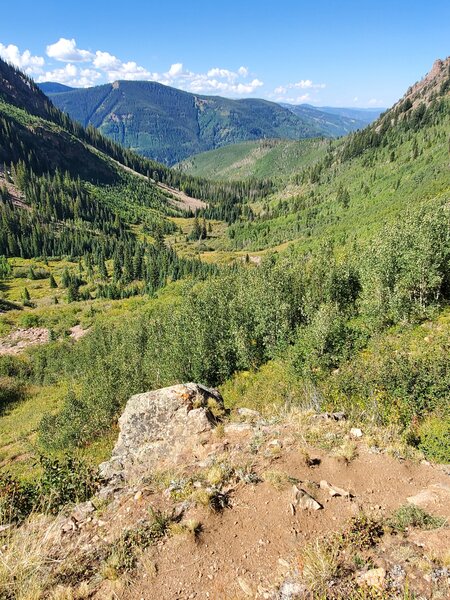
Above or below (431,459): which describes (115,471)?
below

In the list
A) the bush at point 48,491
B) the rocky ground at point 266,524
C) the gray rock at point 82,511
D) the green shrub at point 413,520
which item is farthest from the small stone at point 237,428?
the green shrub at point 413,520

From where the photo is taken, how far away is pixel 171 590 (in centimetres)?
887

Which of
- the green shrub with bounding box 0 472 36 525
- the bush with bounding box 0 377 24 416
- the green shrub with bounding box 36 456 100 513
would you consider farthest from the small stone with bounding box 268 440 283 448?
the bush with bounding box 0 377 24 416

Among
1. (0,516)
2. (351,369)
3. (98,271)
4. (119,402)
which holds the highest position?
(0,516)

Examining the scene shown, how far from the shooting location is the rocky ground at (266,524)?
28.7 feet

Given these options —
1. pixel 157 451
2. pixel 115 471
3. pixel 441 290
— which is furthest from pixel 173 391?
pixel 441 290

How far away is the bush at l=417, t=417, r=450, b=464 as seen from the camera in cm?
1551

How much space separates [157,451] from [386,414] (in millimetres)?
13787

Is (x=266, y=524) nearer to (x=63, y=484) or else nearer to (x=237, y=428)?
(x=237, y=428)

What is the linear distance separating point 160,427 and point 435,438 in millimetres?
14613

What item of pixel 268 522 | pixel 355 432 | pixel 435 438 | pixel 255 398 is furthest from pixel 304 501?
pixel 255 398

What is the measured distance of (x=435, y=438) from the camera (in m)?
17.2

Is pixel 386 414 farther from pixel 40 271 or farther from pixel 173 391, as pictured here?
pixel 40 271

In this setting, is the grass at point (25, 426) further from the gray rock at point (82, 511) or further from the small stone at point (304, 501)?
the small stone at point (304, 501)
